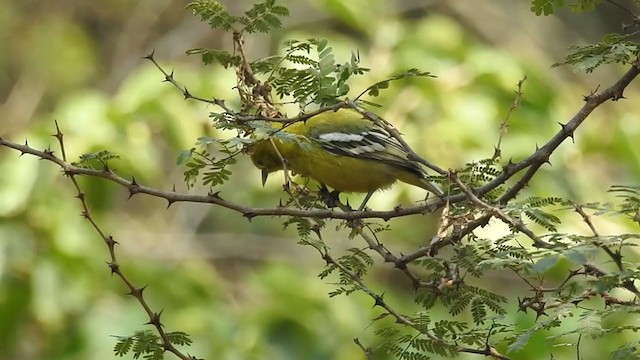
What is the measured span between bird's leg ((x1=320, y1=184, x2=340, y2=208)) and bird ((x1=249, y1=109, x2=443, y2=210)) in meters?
0.03

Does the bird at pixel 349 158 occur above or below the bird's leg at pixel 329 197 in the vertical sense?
above

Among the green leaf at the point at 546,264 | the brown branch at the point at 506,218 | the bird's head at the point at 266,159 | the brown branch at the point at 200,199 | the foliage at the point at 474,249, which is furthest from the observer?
the bird's head at the point at 266,159

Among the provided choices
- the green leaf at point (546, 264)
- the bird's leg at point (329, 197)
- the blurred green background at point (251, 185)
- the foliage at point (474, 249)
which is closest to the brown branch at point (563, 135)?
the foliage at point (474, 249)

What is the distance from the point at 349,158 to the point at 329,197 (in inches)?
10.3

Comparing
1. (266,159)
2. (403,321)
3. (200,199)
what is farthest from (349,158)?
(403,321)

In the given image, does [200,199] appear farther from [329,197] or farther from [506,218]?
[329,197]

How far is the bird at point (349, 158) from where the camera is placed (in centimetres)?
468

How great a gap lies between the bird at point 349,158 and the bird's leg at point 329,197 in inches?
1.1

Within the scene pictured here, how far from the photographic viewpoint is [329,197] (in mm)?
4707

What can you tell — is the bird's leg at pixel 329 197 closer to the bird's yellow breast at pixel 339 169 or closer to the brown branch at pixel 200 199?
the bird's yellow breast at pixel 339 169

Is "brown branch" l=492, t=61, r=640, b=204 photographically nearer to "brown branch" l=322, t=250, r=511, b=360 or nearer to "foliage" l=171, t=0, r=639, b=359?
"foliage" l=171, t=0, r=639, b=359

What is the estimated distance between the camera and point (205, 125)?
5.61 meters

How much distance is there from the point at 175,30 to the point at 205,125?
525cm

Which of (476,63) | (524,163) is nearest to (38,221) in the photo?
(476,63)
